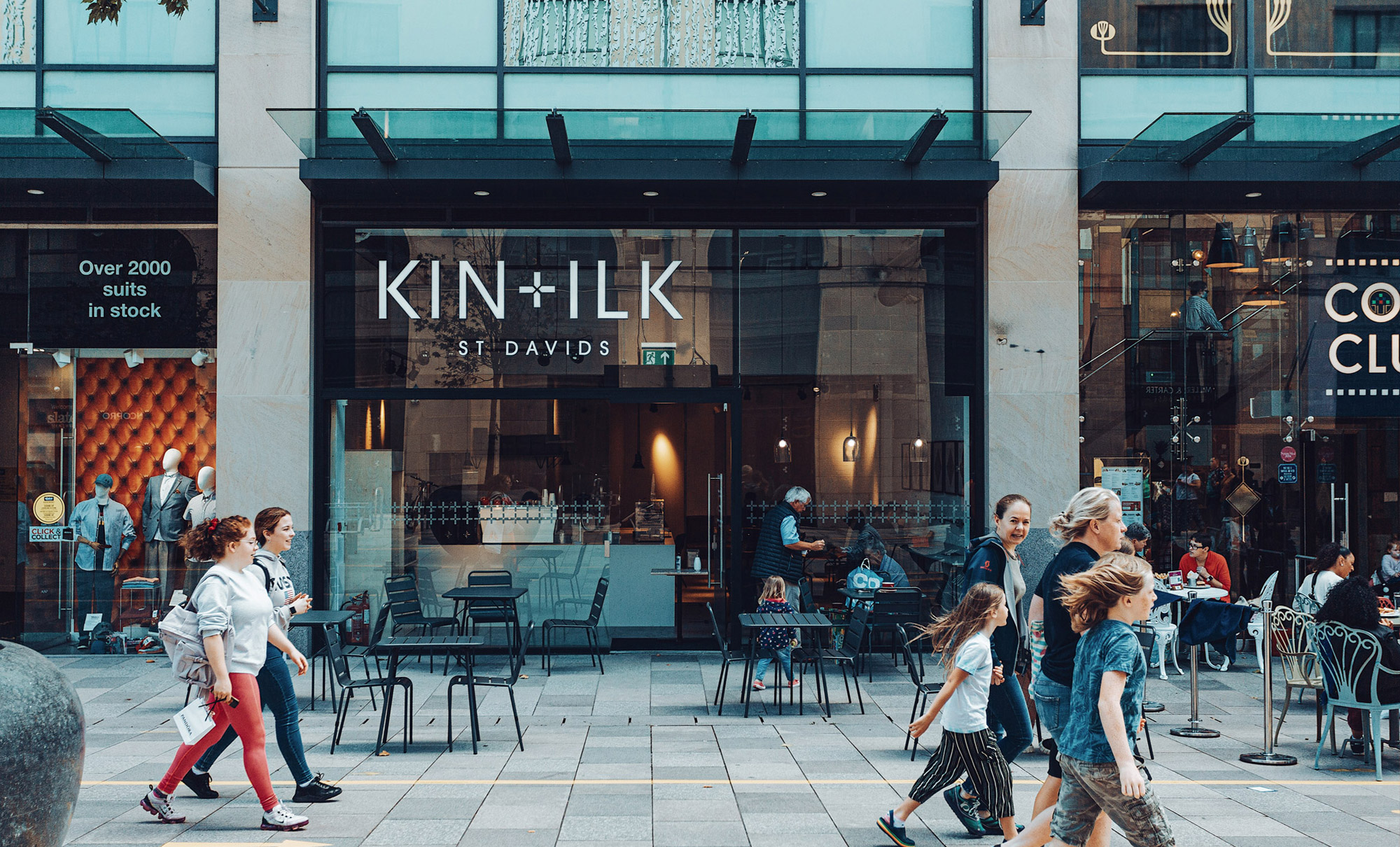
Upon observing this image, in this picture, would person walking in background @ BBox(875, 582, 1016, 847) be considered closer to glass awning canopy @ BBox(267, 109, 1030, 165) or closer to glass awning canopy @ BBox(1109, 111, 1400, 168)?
glass awning canopy @ BBox(267, 109, 1030, 165)

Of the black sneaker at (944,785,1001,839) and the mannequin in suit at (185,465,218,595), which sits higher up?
the mannequin in suit at (185,465,218,595)

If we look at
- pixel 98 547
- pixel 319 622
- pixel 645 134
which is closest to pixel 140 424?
pixel 98 547

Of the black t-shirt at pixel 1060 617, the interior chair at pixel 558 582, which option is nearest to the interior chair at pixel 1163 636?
the black t-shirt at pixel 1060 617

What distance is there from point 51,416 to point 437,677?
5.71m

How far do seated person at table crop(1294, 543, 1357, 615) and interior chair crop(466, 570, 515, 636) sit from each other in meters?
7.34

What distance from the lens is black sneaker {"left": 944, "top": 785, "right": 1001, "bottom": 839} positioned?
575 cm

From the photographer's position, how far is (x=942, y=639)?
5809mm

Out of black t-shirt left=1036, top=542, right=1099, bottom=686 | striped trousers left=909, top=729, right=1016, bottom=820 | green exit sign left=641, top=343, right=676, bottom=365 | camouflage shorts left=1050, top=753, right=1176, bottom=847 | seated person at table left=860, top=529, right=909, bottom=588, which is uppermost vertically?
green exit sign left=641, top=343, right=676, bottom=365

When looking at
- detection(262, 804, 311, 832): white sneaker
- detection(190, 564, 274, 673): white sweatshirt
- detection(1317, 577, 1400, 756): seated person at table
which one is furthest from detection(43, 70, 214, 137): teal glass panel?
detection(1317, 577, 1400, 756): seated person at table

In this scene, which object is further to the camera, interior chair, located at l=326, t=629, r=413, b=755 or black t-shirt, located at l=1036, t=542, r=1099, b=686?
interior chair, located at l=326, t=629, r=413, b=755

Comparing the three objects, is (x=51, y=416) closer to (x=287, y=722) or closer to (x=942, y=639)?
(x=287, y=722)

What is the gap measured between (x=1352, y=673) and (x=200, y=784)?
767cm

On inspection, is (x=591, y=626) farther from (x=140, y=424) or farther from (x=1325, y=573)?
(x=1325, y=573)

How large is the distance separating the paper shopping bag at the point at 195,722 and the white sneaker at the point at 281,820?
22.8 inches
